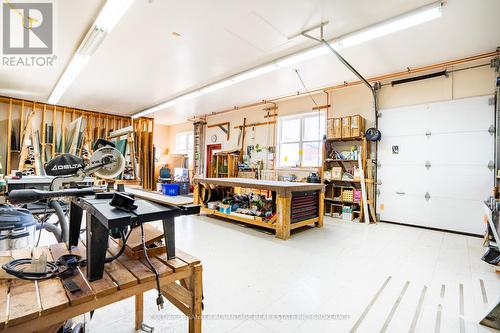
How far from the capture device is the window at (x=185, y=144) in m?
11.2

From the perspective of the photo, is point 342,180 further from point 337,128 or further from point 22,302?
point 22,302

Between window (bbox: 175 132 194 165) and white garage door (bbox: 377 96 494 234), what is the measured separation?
8002 mm

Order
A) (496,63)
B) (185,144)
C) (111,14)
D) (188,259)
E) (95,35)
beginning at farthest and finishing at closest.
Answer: (185,144), (496,63), (95,35), (111,14), (188,259)

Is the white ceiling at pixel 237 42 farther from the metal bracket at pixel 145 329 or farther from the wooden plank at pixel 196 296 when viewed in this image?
the metal bracket at pixel 145 329

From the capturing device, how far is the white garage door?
4469 millimetres

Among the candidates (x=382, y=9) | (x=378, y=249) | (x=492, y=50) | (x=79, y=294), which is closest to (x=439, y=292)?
(x=378, y=249)

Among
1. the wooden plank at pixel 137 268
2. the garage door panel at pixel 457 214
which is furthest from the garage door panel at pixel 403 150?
the wooden plank at pixel 137 268

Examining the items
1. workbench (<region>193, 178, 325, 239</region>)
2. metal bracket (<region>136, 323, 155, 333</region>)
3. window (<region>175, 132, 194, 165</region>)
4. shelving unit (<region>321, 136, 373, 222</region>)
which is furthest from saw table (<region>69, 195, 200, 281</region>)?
window (<region>175, 132, 194, 165</region>)

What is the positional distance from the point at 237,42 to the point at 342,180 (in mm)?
3948

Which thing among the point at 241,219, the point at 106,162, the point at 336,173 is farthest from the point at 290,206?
the point at 106,162

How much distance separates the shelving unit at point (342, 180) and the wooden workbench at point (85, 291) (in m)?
5.21

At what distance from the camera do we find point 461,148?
15.3ft

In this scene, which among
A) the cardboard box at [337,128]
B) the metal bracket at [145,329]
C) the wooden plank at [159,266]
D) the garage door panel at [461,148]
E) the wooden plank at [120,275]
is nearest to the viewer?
the wooden plank at [120,275]

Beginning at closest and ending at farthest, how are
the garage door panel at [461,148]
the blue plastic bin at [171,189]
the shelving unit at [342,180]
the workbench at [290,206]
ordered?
the workbench at [290,206]
the garage door panel at [461,148]
the shelving unit at [342,180]
the blue plastic bin at [171,189]
